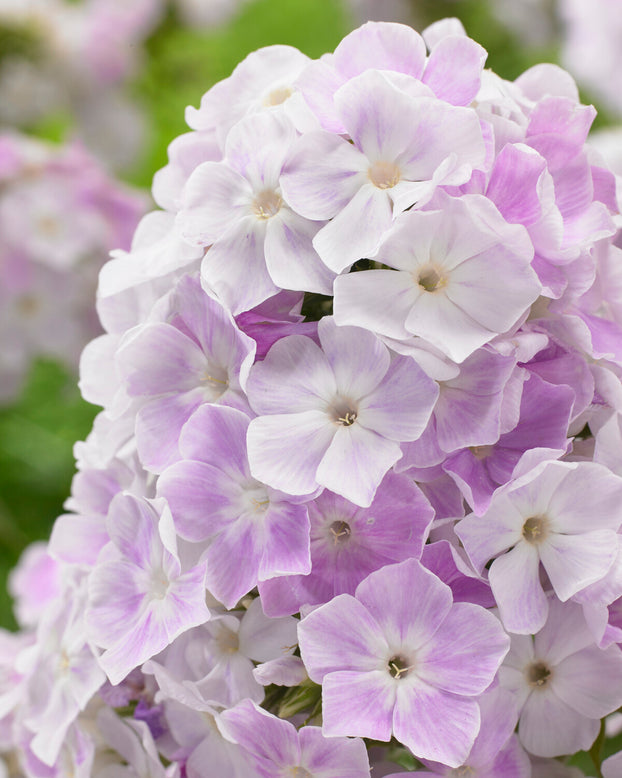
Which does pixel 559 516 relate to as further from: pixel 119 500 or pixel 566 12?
pixel 566 12

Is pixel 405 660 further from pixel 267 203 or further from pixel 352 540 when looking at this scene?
pixel 267 203

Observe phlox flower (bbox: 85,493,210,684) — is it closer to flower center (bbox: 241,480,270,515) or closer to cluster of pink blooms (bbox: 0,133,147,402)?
flower center (bbox: 241,480,270,515)

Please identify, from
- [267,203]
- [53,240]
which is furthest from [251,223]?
[53,240]

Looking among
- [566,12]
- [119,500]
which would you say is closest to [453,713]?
[119,500]

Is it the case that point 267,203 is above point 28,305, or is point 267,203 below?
above

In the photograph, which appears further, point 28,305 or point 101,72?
point 101,72

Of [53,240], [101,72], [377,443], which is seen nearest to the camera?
[377,443]

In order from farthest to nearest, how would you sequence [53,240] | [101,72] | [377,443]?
[101,72] < [53,240] < [377,443]
